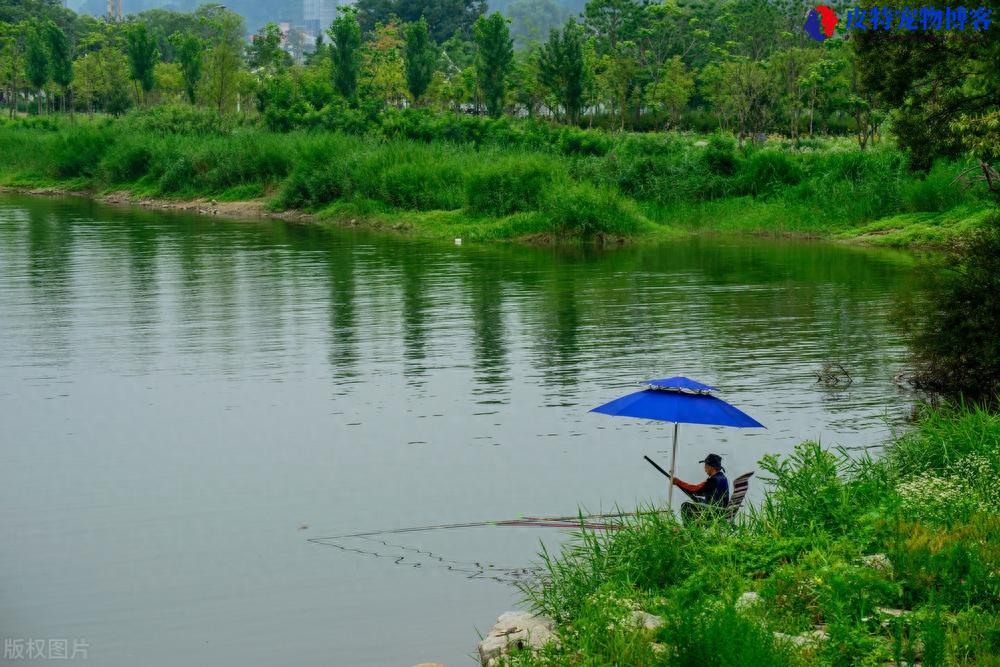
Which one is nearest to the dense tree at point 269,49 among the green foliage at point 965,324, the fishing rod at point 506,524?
the green foliage at point 965,324

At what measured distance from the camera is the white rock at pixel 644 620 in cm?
917

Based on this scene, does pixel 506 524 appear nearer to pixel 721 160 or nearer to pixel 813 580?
pixel 813 580

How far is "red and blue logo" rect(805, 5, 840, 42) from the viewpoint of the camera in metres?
74.8

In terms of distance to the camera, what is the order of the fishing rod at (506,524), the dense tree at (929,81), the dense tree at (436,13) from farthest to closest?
the dense tree at (436,13)
the dense tree at (929,81)
the fishing rod at (506,524)

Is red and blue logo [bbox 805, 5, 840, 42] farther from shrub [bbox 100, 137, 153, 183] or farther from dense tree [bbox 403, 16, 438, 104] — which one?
shrub [bbox 100, 137, 153, 183]

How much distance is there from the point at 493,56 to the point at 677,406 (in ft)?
198

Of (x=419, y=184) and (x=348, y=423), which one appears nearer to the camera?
(x=348, y=423)

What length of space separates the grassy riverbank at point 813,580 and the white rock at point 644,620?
6cm

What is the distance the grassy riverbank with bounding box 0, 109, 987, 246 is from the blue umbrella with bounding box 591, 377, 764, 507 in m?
24.6

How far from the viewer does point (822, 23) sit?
76875 mm

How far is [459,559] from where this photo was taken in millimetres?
12828

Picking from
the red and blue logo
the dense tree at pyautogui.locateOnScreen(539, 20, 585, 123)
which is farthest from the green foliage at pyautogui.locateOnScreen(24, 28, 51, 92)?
the red and blue logo

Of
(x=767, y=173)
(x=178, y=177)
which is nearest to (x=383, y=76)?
(x=178, y=177)

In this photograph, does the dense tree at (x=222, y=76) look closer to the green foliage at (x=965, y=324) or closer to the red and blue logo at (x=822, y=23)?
the red and blue logo at (x=822, y=23)
